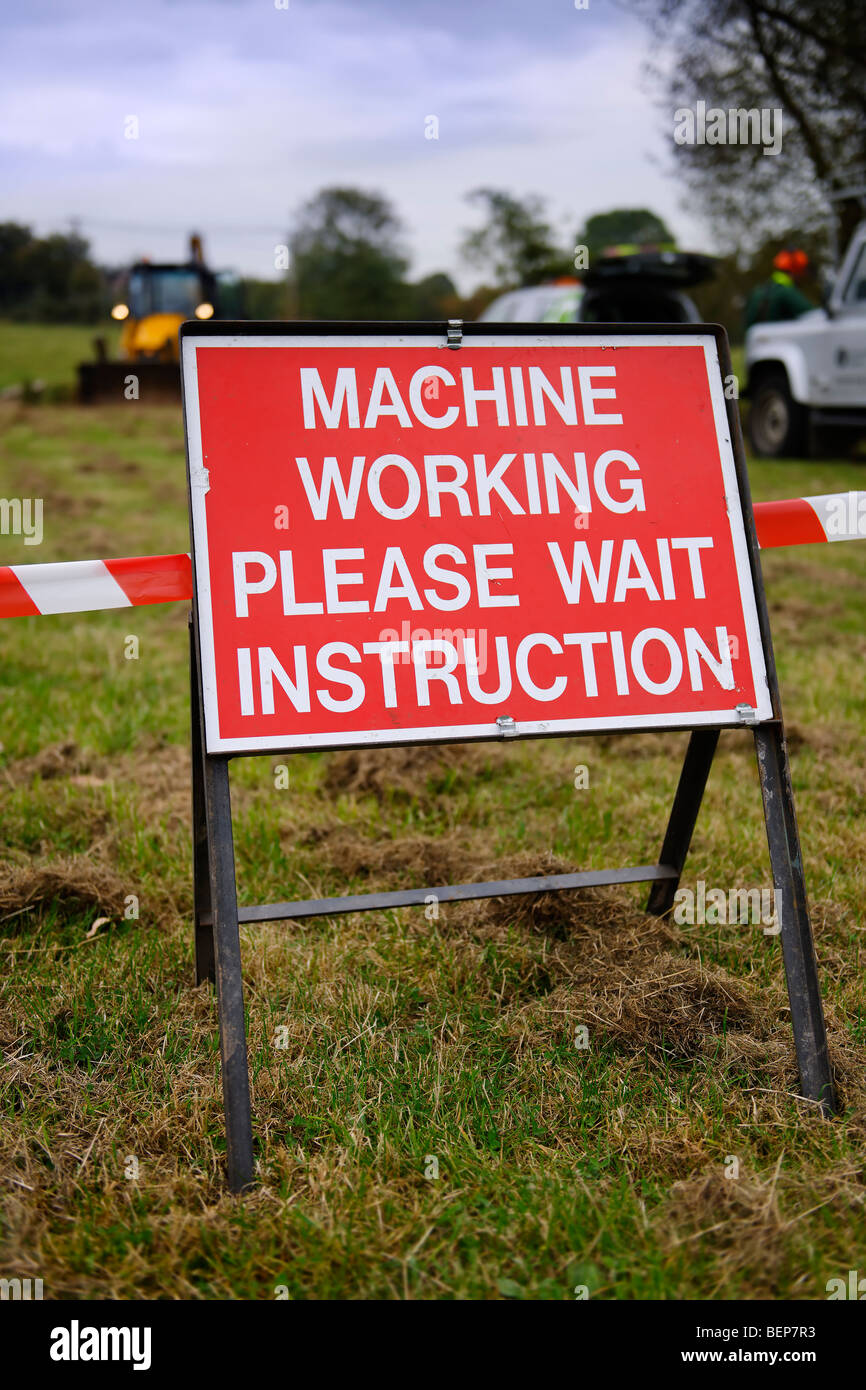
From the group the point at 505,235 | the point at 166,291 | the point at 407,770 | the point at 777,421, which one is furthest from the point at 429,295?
the point at 407,770

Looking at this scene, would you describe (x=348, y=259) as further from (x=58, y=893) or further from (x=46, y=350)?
(x=58, y=893)

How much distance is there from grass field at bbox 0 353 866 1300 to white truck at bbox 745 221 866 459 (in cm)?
732

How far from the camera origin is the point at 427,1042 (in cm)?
244

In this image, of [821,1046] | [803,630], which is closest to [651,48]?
[803,630]

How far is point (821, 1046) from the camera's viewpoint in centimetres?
218

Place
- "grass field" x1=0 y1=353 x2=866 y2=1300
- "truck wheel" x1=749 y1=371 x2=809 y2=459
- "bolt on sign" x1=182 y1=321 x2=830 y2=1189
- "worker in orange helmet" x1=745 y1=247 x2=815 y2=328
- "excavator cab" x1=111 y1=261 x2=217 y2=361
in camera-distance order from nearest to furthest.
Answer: "grass field" x1=0 y1=353 x2=866 y2=1300 → "bolt on sign" x1=182 y1=321 x2=830 y2=1189 → "truck wheel" x1=749 y1=371 x2=809 y2=459 → "worker in orange helmet" x1=745 y1=247 x2=815 y2=328 → "excavator cab" x1=111 y1=261 x2=217 y2=361

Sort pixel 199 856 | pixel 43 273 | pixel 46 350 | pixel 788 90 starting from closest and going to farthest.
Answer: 1. pixel 199 856
2. pixel 788 90
3. pixel 46 350
4. pixel 43 273

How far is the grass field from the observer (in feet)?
5.96

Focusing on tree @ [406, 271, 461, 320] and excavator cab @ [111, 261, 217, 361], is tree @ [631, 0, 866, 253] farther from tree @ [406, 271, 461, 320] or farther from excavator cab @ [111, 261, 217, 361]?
tree @ [406, 271, 461, 320]

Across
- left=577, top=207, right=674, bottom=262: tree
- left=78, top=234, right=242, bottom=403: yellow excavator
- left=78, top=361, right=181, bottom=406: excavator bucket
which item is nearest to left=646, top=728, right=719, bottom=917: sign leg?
left=78, top=361, right=181, bottom=406: excavator bucket

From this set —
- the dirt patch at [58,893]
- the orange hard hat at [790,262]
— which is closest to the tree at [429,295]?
the orange hard hat at [790,262]

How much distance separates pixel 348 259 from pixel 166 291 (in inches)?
1655

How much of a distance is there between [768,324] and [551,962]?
11.0 meters

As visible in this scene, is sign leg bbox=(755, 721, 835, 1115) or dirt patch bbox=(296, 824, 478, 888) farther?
dirt patch bbox=(296, 824, 478, 888)
